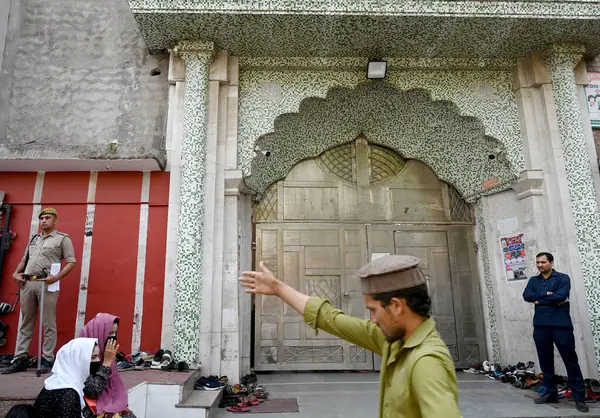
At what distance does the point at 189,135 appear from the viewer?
473 cm

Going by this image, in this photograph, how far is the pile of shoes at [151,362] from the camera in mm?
4086

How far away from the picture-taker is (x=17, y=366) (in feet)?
12.8

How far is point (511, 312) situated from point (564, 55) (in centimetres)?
322

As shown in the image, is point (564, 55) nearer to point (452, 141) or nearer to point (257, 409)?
point (452, 141)

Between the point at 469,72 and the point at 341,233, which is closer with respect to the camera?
the point at 469,72

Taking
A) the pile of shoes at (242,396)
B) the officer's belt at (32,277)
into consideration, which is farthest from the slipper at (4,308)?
the pile of shoes at (242,396)

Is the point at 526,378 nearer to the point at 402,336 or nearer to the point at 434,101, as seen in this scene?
the point at 434,101

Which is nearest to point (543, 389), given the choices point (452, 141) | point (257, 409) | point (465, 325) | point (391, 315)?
point (465, 325)

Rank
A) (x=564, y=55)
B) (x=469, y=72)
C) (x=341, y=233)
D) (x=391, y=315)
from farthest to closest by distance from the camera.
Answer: (x=341, y=233), (x=469, y=72), (x=564, y=55), (x=391, y=315)

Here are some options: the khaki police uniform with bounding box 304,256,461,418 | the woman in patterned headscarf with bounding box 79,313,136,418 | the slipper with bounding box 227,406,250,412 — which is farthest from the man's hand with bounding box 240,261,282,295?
the slipper with bounding box 227,406,250,412

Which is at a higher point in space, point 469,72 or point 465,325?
point 469,72

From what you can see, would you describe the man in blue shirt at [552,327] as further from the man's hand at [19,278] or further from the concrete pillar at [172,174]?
the man's hand at [19,278]

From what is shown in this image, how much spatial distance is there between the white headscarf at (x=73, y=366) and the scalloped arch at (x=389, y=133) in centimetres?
320

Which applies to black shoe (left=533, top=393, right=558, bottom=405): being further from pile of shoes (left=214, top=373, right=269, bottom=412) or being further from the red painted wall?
the red painted wall
